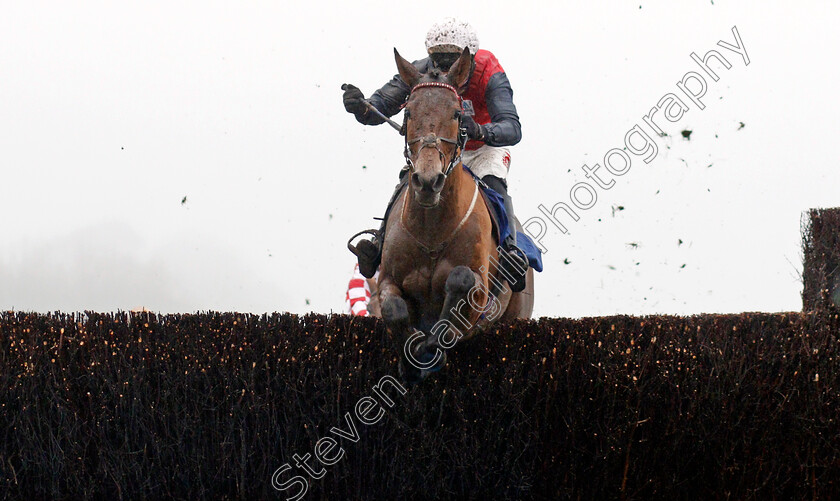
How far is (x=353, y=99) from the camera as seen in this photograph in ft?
20.8

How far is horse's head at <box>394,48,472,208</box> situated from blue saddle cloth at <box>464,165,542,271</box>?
3.04 ft

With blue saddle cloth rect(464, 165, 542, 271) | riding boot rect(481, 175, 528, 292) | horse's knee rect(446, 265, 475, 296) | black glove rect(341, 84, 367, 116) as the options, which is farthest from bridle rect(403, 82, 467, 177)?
riding boot rect(481, 175, 528, 292)

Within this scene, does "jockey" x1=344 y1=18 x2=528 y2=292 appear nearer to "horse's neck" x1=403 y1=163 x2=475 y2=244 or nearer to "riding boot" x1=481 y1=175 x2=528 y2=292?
"riding boot" x1=481 y1=175 x2=528 y2=292

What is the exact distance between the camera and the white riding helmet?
264 inches

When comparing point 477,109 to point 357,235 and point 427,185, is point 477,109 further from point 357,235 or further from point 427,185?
point 427,185

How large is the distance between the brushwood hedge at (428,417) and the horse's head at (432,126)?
64.7 inches

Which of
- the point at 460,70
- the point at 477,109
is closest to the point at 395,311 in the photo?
the point at 460,70

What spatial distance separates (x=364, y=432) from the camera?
6688 mm

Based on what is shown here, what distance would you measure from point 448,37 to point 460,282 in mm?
2015

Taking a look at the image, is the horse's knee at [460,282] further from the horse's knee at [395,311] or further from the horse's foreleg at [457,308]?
the horse's knee at [395,311]

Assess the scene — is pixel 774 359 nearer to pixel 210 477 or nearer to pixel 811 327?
pixel 811 327

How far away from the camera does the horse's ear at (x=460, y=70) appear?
19.6 ft

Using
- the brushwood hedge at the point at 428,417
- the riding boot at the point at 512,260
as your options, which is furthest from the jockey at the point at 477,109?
the brushwood hedge at the point at 428,417

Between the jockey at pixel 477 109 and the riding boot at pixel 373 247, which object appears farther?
the riding boot at pixel 373 247
